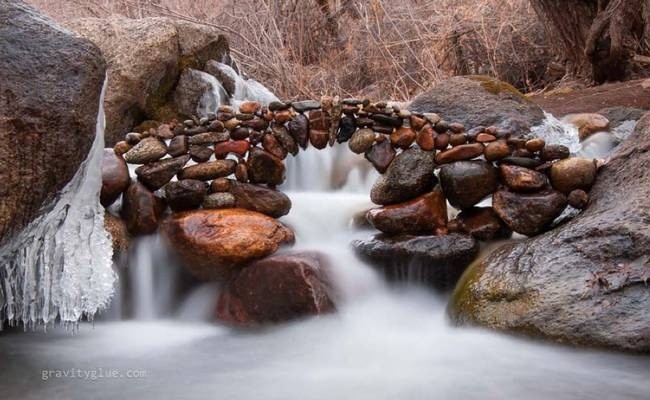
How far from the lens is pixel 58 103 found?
2.66 meters

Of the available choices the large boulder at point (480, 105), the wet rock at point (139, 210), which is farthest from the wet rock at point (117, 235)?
the large boulder at point (480, 105)

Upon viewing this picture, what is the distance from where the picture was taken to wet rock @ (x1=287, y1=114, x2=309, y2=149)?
4.24 meters

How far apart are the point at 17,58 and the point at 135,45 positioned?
12.3 ft

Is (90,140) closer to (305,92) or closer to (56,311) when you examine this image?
(56,311)

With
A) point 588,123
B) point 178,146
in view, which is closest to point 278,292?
point 178,146

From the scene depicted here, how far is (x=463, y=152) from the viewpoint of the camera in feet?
13.0

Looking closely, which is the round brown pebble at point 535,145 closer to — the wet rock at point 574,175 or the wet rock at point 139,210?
the wet rock at point 574,175

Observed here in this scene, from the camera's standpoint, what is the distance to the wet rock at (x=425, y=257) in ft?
12.1

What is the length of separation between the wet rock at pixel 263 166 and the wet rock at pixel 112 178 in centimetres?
73

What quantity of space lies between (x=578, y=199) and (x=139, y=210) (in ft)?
8.11

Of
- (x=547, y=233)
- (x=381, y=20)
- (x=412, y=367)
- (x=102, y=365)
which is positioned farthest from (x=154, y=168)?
(x=381, y=20)

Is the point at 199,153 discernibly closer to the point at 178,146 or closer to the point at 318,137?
the point at 178,146

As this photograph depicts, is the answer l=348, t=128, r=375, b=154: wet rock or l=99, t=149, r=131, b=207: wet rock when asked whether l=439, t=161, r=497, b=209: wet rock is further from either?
l=99, t=149, r=131, b=207: wet rock

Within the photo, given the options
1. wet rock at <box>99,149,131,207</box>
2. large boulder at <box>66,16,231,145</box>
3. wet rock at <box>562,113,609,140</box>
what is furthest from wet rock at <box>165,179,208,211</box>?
wet rock at <box>562,113,609,140</box>
